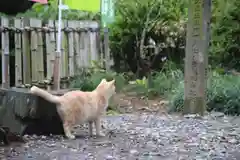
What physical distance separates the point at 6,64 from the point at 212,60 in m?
6.32

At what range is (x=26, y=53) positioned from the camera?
349 inches

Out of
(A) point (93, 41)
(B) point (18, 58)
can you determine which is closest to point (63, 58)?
(A) point (93, 41)

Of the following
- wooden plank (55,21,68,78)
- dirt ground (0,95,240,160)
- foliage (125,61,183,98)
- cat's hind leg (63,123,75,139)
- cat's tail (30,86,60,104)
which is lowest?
dirt ground (0,95,240,160)

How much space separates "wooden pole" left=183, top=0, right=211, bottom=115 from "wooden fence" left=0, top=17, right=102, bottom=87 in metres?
2.65

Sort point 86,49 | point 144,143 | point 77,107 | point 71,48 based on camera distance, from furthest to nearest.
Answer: point 86,49
point 71,48
point 77,107
point 144,143

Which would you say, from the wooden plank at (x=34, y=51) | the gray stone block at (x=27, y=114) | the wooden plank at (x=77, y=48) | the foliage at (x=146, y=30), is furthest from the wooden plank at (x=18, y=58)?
the foliage at (x=146, y=30)

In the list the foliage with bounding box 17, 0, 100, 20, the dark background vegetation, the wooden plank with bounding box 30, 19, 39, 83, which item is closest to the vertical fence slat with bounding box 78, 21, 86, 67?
the dark background vegetation

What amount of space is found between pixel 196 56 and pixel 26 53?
2896mm

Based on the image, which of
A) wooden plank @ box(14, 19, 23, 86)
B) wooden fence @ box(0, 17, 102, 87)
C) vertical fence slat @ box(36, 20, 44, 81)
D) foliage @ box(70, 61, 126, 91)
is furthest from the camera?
foliage @ box(70, 61, 126, 91)

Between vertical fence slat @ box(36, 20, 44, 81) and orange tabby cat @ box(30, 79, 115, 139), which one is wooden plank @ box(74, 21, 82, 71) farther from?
orange tabby cat @ box(30, 79, 115, 139)

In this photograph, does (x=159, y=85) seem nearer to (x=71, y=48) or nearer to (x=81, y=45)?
(x=81, y=45)

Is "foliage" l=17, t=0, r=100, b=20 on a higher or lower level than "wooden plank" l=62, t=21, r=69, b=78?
higher

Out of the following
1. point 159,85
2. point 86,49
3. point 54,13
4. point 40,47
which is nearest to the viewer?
point 40,47

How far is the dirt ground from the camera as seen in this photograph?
17.8 ft
